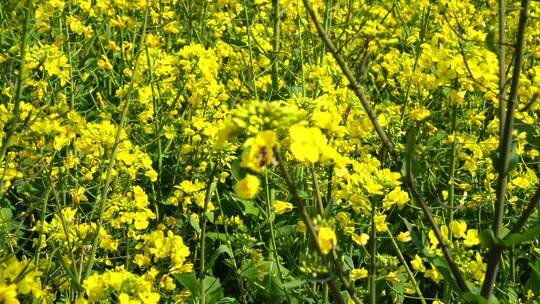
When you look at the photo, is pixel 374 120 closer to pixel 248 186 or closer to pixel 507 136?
pixel 507 136

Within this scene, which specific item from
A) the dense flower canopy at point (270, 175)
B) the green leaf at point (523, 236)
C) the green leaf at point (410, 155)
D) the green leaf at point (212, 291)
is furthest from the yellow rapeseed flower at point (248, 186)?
the green leaf at point (212, 291)

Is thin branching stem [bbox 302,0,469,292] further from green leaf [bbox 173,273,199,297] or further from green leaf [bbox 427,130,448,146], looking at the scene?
green leaf [bbox 427,130,448,146]

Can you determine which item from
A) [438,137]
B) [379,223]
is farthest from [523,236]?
[438,137]

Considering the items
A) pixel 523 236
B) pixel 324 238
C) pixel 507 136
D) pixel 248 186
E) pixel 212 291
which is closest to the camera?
pixel 248 186

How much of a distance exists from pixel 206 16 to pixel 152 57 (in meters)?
1.13

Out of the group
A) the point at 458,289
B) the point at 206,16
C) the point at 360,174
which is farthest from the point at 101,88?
the point at 458,289

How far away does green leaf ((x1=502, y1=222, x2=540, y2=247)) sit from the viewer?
66.4 inches

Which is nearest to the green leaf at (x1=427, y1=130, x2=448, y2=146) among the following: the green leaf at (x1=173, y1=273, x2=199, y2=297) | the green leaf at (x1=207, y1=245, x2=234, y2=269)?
the green leaf at (x1=207, y1=245, x2=234, y2=269)

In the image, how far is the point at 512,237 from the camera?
1731mm

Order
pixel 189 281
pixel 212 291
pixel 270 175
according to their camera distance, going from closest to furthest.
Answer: pixel 189 281, pixel 212 291, pixel 270 175

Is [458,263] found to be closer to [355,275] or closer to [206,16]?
[355,275]

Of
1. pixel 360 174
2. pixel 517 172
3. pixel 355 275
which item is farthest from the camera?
pixel 517 172

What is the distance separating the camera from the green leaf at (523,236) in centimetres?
169

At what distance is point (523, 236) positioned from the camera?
1.70 metres
